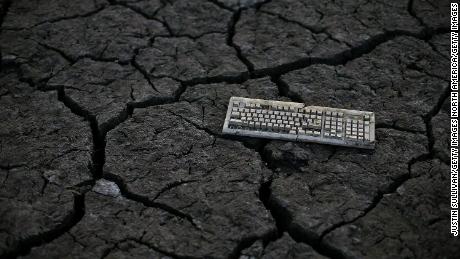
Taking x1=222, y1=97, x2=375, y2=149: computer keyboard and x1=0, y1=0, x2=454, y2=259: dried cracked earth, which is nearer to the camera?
x1=0, y1=0, x2=454, y2=259: dried cracked earth

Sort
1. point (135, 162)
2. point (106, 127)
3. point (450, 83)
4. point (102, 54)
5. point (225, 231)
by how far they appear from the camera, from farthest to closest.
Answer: point (102, 54) → point (450, 83) → point (106, 127) → point (135, 162) → point (225, 231)

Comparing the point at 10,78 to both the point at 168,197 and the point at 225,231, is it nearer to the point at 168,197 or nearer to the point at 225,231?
the point at 168,197

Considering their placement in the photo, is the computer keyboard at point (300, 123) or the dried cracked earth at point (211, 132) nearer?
the dried cracked earth at point (211, 132)

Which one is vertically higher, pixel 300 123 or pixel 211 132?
pixel 300 123

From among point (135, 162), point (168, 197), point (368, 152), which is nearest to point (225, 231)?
point (168, 197)
